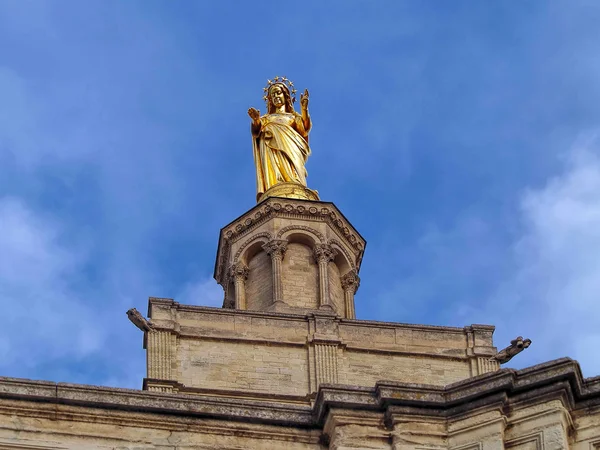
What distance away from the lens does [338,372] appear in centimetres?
4250

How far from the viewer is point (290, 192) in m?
50.3

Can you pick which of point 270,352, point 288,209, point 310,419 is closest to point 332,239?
point 288,209

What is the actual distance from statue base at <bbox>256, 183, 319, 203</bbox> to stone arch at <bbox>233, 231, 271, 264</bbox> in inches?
71.1

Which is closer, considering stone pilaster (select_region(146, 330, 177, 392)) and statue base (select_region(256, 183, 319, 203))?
stone pilaster (select_region(146, 330, 177, 392))

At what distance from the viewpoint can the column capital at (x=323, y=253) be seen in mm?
47625

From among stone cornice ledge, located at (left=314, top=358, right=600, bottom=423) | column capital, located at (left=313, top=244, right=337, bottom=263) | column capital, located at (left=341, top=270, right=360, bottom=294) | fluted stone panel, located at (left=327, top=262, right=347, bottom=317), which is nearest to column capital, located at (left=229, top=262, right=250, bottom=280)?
column capital, located at (left=313, top=244, right=337, bottom=263)

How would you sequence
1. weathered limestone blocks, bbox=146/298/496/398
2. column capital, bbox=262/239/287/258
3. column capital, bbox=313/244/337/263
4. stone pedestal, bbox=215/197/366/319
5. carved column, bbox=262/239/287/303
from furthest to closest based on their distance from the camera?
1. column capital, bbox=313/244/337/263
2. column capital, bbox=262/239/287/258
3. stone pedestal, bbox=215/197/366/319
4. carved column, bbox=262/239/287/303
5. weathered limestone blocks, bbox=146/298/496/398

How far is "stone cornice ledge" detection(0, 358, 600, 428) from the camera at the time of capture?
23.7 m

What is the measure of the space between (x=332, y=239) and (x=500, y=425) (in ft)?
82.9

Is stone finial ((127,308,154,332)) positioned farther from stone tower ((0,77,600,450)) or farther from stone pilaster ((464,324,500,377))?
stone pilaster ((464,324,500,377))

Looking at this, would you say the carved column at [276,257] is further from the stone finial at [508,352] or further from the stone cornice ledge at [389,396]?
the stone cornice ledge at [389,396]

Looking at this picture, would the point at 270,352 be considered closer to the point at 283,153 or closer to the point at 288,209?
the point at 288,209

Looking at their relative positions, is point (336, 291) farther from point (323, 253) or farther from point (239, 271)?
point (239, 271)

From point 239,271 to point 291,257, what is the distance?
1.52 m
